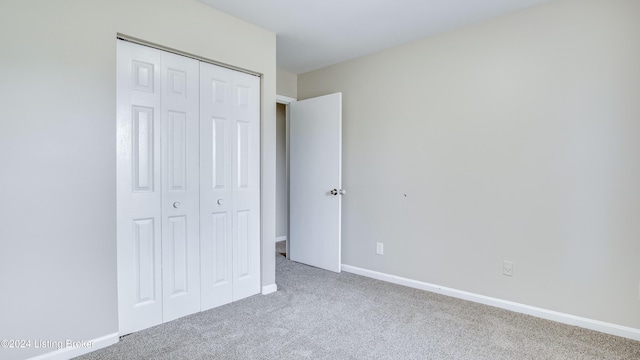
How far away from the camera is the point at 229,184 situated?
2.67 m

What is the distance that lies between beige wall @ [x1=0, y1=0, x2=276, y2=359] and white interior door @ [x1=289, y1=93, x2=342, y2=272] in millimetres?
1816

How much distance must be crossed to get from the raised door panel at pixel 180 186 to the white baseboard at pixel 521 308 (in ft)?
6.07

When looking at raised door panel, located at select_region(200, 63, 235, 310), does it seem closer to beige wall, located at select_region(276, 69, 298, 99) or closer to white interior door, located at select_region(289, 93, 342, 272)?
white interior door, located at select_region(289, 93, 342, 272)

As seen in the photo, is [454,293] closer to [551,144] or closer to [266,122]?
[551,144]

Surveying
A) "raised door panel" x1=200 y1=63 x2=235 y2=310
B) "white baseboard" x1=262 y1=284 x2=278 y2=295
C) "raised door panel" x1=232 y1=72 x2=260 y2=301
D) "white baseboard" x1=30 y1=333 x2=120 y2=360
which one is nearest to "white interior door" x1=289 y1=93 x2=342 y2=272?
"white baseboard" x1=262 y1=284 x2=278 y2=295

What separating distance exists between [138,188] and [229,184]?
686 mm

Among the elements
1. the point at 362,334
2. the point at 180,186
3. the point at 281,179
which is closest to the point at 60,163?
the point at 180,186

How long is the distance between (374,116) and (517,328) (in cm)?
221

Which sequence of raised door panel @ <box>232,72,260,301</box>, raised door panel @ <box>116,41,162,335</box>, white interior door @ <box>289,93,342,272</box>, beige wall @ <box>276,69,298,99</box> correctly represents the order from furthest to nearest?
beige wall @ <box>276,69,298,99</box> < white interior door @ <box>289,93,342,272</box> < raised door panel @ <box>232,72,260,301</box> < raised door panel @ <box>116,41,162,335</box>

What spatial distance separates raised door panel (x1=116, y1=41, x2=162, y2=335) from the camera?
6.86 ft

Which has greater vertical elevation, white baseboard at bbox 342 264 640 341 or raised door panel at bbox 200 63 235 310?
raised door panel at bbox 200 63 235 310

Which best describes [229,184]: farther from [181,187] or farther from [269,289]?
[269,289]

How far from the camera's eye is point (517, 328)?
7.38ft

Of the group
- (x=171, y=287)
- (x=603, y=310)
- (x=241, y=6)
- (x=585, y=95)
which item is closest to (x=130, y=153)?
(x=171, y=287)
